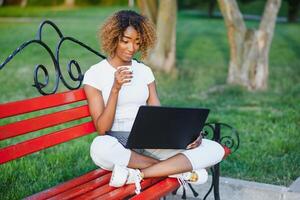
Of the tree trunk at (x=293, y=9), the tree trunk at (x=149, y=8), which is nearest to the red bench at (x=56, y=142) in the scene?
the tree trunk at (x=149, y=8)

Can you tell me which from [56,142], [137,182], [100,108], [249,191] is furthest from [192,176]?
[249,191]

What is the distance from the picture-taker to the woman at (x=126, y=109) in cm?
358

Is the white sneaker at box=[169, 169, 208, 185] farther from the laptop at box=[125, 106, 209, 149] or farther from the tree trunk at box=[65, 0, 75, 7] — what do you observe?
the tree trunk at box=[65, 0, 75, 7]

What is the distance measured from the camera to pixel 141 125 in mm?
3414

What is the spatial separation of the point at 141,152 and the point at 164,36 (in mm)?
8725

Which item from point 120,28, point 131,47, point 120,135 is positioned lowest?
point 120,135

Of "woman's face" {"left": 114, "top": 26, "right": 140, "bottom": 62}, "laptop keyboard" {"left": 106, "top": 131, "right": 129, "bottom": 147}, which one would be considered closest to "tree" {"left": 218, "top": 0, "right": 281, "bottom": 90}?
"woman's face" {"left": 114, "top": 26, "right": 140, "bottom": 62}

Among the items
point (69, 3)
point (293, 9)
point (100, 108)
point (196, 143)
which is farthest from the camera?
point (69, 3)

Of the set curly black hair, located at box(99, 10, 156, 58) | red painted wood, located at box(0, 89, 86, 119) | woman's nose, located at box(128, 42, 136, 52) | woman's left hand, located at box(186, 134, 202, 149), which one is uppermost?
curly black hair, located at box(99, 10, 156, 58)

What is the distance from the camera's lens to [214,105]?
8.73m

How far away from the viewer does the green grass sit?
5172 mm

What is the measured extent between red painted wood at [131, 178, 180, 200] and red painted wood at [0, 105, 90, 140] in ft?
2.48

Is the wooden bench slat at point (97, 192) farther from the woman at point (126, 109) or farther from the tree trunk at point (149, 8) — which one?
the tree trunk at point (149, 8)

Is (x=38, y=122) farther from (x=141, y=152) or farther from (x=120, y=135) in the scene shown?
(x=141, y=152)
